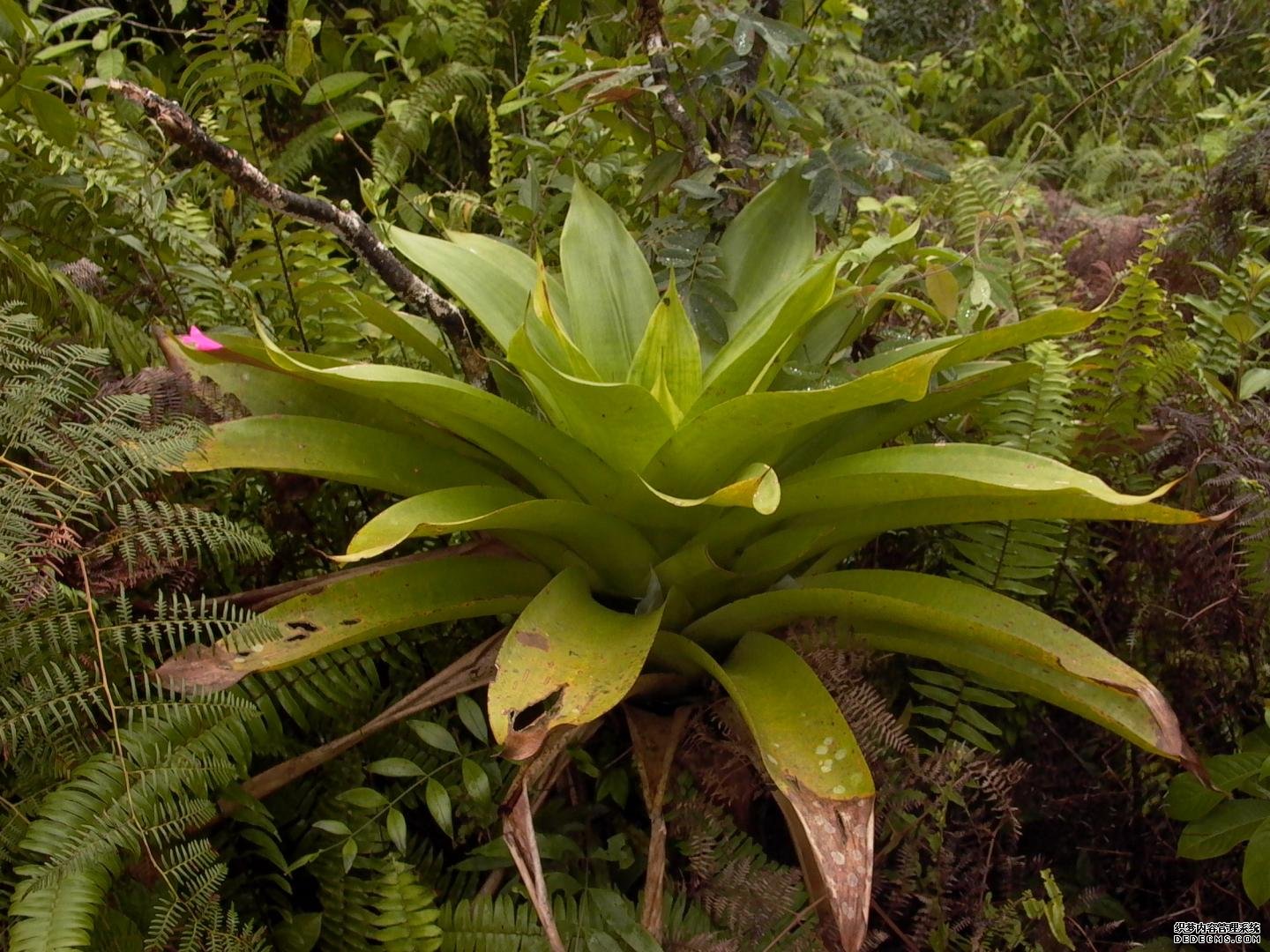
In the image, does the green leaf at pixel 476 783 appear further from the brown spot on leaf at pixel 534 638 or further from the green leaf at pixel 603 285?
the green leaf at pixel 603 285

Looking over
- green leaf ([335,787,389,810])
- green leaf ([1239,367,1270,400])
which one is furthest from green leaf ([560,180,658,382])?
green leaf ([1239,367,1270,400])

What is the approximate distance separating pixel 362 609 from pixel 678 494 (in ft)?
1.60

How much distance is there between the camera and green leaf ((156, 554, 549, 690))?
4.03ft

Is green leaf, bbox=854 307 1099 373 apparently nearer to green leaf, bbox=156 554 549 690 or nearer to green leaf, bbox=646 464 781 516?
green leaf, bbox=646 464 781 516

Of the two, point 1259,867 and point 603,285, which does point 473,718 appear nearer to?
point 603,285

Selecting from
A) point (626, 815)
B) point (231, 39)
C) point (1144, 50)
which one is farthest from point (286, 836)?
point (1144, 50)

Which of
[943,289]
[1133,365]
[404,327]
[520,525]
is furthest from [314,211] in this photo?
[1133,365]

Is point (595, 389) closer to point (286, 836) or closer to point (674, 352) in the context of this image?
point (674, 352)

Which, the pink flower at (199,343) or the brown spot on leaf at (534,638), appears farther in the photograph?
the pink flower at (199,343)

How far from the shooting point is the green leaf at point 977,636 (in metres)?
1.23

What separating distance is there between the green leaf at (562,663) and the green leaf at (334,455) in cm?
29

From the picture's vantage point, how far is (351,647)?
4.85 feet

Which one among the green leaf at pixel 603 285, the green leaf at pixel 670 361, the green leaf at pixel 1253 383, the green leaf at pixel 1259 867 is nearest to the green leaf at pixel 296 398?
the green leaf at pixel 603 285

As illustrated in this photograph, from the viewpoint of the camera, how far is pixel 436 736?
141 cm
